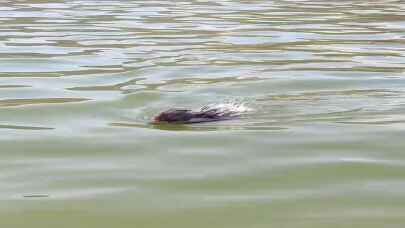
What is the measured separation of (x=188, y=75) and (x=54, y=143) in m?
3.07

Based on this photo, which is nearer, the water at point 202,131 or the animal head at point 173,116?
the water at point 202,131

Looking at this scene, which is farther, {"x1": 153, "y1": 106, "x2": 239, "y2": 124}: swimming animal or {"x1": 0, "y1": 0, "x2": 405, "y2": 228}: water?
{"x1": 153, "y1": 106, "x2": 239, "y2": 124}: swimming animal

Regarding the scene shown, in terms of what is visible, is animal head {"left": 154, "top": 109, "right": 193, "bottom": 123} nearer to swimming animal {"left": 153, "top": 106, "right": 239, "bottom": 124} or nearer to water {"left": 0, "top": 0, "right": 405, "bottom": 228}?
swimming animal {"left": 153, "top": 106, "right": 239, "bottom": 124}

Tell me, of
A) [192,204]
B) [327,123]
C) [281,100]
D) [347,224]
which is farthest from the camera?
[281,100]

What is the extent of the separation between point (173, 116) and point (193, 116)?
15cm

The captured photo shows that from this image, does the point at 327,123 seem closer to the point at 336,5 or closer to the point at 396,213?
the point at 396,213

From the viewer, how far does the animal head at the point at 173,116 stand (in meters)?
5.59

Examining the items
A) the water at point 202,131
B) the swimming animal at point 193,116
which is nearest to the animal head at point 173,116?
the swimming animal at point 193,116

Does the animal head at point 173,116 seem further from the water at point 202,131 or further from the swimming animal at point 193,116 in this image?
the water at point 202,131

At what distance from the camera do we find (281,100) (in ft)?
21.3

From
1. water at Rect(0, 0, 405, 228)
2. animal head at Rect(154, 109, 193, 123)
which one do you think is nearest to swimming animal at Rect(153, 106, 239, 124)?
animal head at Rect(154, 109, 193, 123)

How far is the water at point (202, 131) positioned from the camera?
3.76 m

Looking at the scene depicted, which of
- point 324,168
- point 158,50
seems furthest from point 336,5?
point 324,168

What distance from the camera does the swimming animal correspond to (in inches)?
221
